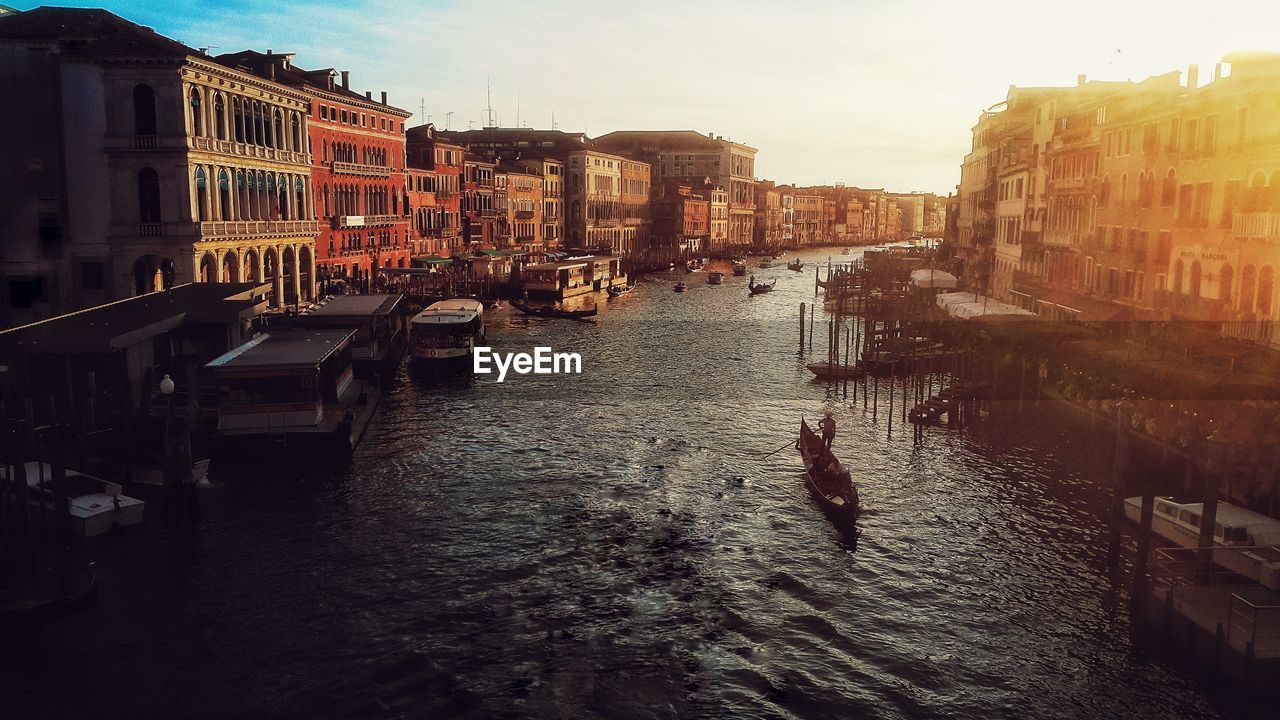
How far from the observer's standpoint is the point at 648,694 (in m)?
14.7

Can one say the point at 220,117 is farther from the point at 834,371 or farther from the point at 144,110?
the point at 834,371

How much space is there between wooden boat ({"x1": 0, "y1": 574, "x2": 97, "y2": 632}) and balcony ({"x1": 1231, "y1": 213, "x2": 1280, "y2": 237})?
31.8 meters

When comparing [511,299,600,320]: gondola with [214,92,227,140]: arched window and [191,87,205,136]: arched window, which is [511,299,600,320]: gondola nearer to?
[214,92,227,140]: arched window

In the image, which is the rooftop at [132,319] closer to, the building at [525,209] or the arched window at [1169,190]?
the arched window at [1169,190]

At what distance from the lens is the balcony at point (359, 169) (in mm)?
56469

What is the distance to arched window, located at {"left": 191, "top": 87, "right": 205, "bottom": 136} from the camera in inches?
1567

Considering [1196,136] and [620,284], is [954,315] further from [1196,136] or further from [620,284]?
[620,284]

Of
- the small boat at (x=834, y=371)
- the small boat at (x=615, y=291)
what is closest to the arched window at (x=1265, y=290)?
the small boat at (x=834, y=371)

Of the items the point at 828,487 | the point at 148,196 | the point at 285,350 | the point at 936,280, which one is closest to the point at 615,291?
the point at 936,280

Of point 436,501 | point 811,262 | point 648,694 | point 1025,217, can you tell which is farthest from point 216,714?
point 811,262

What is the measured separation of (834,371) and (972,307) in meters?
8.59

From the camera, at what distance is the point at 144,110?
38844 millimetres

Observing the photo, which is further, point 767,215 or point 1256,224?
point 767,215

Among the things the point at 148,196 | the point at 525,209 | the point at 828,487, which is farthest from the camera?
the point at 525,209
